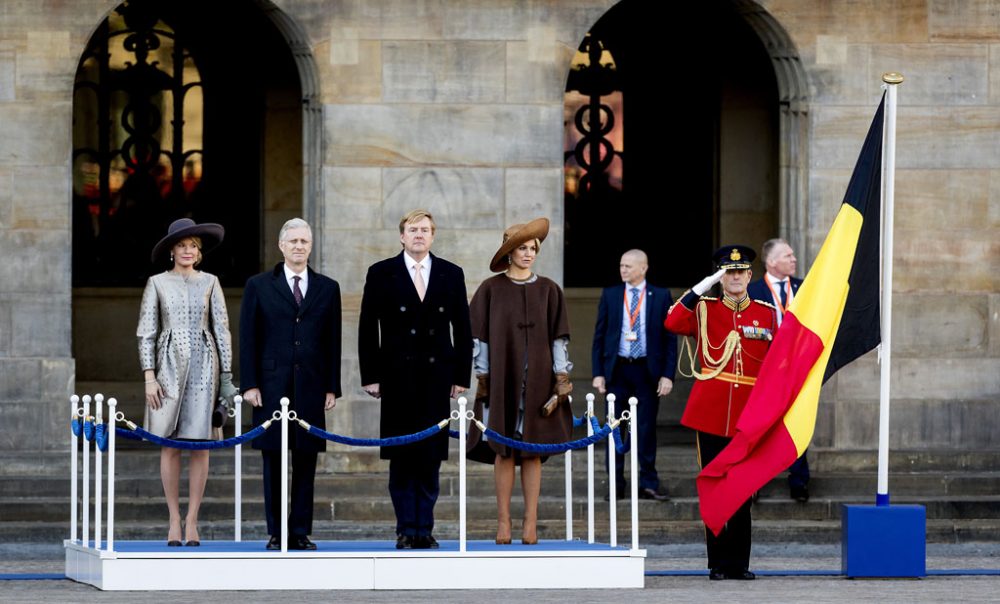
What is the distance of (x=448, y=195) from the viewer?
59.8 feet

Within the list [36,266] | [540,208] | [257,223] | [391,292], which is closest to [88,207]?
[257,223]

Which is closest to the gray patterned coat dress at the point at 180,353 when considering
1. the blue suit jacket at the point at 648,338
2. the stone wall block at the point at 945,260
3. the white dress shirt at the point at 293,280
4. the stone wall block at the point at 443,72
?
the white dress shirt at the point at 293,280

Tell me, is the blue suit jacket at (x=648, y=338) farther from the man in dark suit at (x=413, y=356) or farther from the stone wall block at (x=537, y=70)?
the man in dark suit at (x=413, y=356)

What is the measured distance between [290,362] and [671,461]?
549cm

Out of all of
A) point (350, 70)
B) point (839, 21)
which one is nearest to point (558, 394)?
point (350, 70)

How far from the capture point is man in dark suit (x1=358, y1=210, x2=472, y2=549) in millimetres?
13898

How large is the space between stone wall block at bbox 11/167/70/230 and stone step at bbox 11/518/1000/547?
7.67 feet

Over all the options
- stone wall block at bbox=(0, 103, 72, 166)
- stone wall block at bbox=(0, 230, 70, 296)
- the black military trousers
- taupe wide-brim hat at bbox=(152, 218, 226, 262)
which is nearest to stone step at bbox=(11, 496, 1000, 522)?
stone wall block at bbox=(0, 230, 70, 296)

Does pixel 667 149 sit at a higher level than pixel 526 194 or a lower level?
higher

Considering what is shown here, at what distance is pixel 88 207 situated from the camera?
848 inches

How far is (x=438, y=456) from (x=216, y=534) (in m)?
3.20

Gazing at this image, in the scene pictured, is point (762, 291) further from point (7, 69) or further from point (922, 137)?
point (7, 69)

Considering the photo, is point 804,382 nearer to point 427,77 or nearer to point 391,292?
point 391,292

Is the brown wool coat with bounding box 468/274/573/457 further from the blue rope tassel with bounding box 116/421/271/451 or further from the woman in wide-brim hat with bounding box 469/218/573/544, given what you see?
the blue rope tassel with bounding box 116/421/271/451
